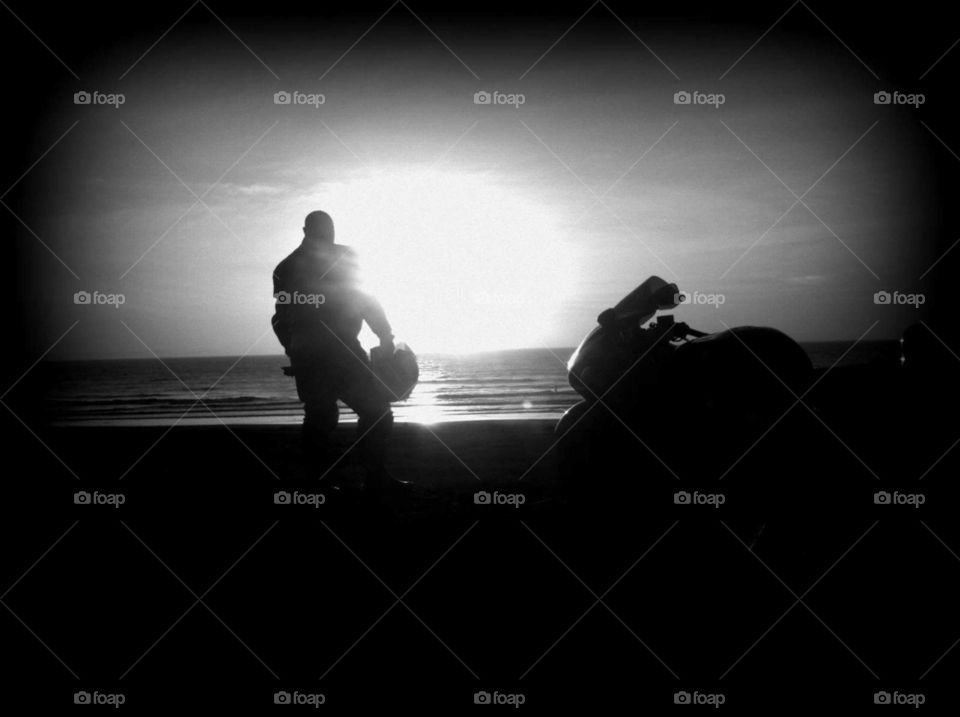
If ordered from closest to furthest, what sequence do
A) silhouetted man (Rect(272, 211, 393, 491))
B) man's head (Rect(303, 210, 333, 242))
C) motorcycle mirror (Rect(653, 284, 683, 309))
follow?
motorcycle mirror (Rect(653, 284, 683, 309)) → silhouetted man (Rect(272, 211, 393, 491)) → man's head (Rect(303, 210, 333, 242))

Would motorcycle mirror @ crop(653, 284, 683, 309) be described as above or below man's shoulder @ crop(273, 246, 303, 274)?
below

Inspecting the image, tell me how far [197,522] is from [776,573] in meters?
4.12

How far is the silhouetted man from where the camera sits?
4812 mm

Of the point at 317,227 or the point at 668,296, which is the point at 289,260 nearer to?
the point at 317,227

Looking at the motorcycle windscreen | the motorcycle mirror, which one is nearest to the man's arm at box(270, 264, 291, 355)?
the motorcycle windscreen

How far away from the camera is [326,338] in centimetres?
482

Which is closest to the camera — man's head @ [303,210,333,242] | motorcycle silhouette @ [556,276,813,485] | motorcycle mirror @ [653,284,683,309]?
motorcycle silhouette @ [556,276,813,485]

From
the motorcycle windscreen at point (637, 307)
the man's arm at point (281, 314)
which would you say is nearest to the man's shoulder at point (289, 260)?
the man's arm at point (281, 314)

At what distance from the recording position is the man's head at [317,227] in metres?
5.07

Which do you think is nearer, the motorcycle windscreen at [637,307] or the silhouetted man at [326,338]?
the motorcycle windscreen at [637,307]

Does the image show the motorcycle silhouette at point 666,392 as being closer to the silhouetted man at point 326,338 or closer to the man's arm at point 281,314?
the silhouetted man at point 326,338

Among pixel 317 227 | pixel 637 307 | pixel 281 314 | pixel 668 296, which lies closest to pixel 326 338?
pixel 281 314

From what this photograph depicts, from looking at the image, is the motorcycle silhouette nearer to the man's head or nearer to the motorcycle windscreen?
the motorcycle windscreen

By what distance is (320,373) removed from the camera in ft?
15.9
